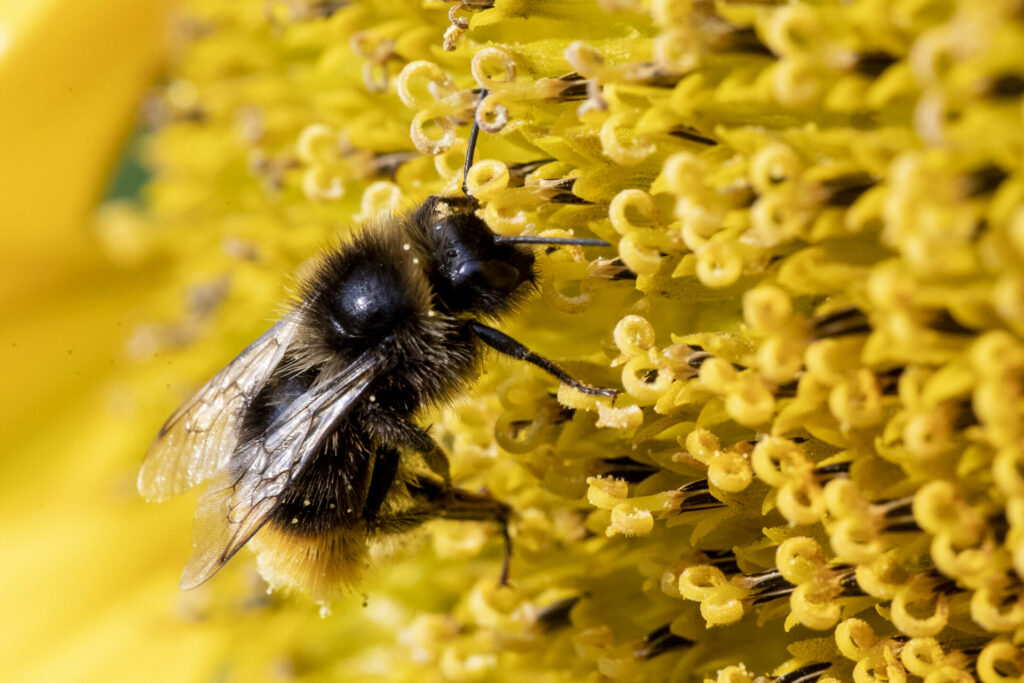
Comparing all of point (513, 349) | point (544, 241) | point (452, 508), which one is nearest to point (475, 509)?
point (452, 508)

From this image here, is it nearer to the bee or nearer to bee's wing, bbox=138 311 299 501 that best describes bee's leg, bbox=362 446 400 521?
the bee

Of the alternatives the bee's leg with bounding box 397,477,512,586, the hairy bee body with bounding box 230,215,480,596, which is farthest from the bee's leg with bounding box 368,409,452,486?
the bee's leg with bounding box 397,477,512,586

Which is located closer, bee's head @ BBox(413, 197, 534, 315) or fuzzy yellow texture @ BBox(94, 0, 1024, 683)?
fuzzy yellow texture @ BBox(94, 0, 1024, 683)

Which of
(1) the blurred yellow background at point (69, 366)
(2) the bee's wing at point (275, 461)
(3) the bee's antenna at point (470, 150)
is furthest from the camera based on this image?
Answer: (1) the blurred yellow background at point (69, 366)

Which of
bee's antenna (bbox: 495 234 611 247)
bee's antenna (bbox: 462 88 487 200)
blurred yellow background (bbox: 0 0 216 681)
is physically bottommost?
blurred yellow background (bbox: 0 0 216 681)

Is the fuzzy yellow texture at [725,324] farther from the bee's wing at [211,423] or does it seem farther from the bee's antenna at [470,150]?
the bee's wing at [211,423]

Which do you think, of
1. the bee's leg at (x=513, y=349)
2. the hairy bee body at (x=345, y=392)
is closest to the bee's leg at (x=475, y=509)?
the hairy bee body at (x=345, y=392)

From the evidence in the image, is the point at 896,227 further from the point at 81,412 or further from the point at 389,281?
the point at 81,412
